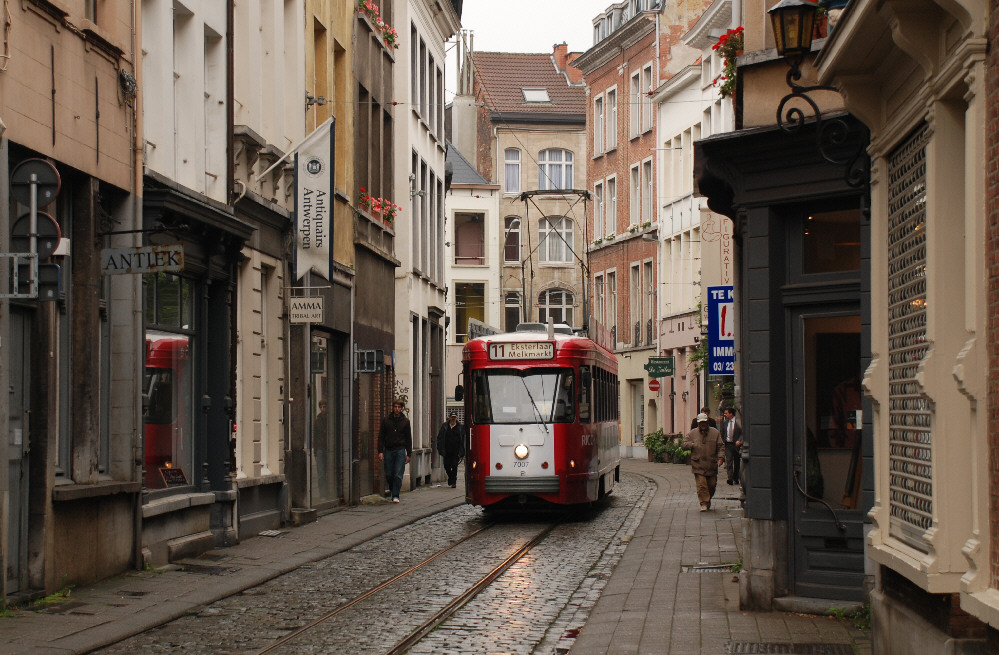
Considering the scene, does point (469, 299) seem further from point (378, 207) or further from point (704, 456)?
point (704, 456)

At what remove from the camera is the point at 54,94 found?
13406 mm

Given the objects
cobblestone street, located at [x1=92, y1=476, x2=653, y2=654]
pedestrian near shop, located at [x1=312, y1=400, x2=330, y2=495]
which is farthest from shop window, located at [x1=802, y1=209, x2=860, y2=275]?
pedestrian near shop, located at [x1=312, y1=400, x2=330, y2=495]

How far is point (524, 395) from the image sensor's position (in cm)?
2309

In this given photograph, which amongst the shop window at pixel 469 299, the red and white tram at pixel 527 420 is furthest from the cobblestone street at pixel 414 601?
the shop window at pixel 469 299

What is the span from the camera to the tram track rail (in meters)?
10.7

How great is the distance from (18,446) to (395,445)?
14.8m

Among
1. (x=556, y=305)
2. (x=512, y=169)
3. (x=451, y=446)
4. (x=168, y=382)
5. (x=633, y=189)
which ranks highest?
(x=512, y=169)

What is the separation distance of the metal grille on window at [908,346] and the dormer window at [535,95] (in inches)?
→ 2640

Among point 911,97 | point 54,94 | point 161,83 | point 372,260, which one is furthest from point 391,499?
point 911,97

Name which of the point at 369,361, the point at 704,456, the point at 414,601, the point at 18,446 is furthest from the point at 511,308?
the point at 18,446

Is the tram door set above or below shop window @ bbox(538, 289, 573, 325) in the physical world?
below

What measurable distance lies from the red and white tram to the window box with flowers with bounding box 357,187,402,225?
6.11m

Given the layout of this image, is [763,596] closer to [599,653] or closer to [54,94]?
[599,653]

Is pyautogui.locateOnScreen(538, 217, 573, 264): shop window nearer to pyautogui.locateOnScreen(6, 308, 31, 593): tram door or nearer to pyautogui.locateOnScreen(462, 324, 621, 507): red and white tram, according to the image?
pyautogui.locateOnScreen(462, 324, 621, 507): red and white tram
